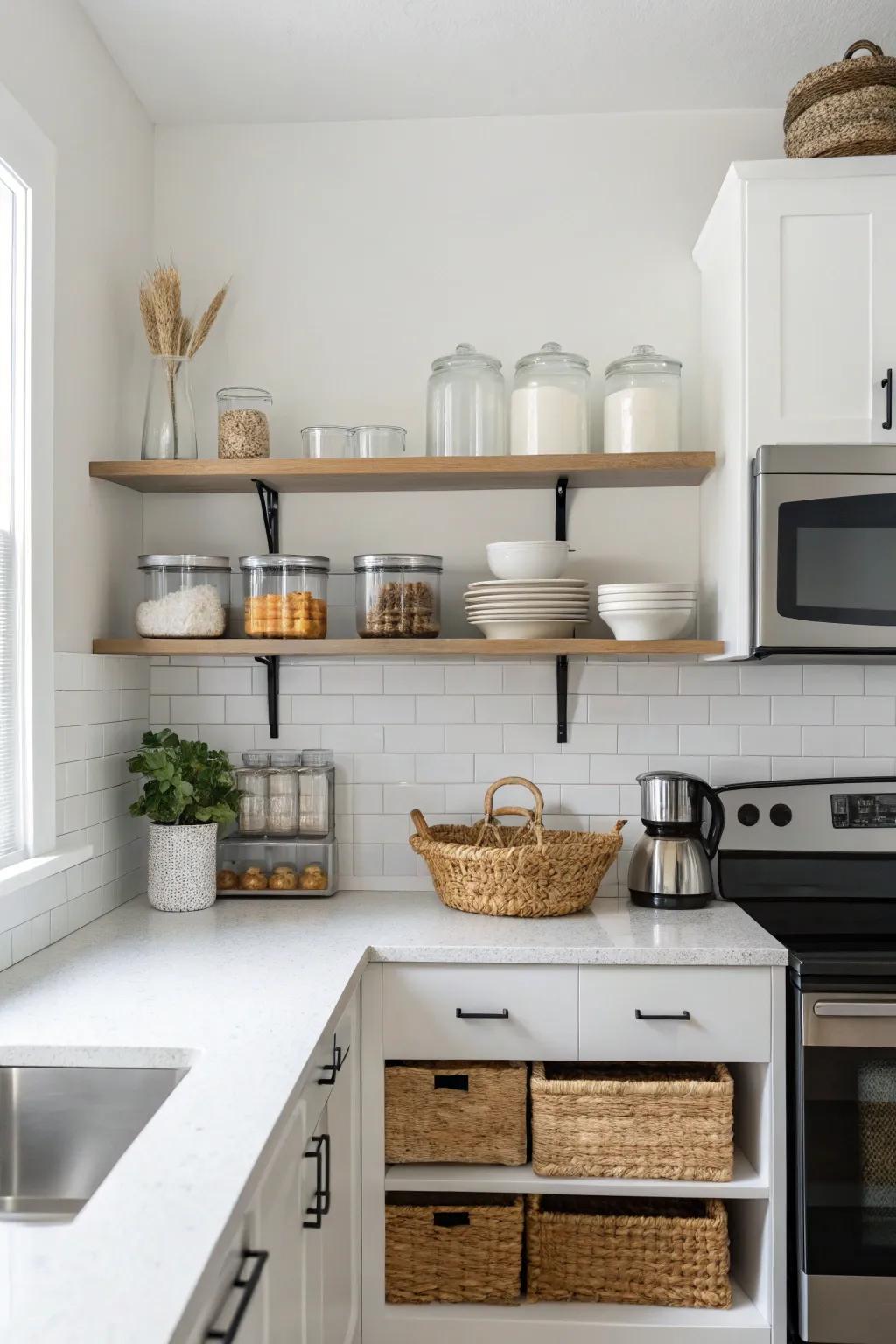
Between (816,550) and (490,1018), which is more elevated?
(816,550)

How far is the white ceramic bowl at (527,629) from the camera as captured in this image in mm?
2346

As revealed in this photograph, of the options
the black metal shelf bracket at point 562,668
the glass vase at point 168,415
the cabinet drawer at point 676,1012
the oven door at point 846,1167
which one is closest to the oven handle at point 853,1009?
the oven door at point 846,1167

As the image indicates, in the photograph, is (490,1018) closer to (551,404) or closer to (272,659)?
(272,659)

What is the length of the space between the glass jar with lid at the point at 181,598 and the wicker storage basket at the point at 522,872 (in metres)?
0.68

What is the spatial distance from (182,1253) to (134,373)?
2.15m

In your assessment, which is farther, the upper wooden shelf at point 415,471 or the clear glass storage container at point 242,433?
the clear glass storage container at point 242,433

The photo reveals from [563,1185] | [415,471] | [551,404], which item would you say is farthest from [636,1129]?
[551,404]

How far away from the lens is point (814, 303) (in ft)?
7.18

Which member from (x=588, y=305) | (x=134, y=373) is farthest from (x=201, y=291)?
(x=588, y=305)

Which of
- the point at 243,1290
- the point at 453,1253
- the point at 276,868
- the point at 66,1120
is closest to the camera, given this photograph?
the point at 243,1290

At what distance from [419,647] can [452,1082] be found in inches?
35.1

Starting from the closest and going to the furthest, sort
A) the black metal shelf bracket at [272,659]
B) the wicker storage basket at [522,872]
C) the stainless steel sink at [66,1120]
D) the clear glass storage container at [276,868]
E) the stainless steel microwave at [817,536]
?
1. the stainless steel sink at [66,1120]
2. the stainless steel microwave at [817,536]
3. the wicker storage basket at [522,872]
4. the clear glass storage container at [276,868]
5. the black metal shelf bracket at [272,659]

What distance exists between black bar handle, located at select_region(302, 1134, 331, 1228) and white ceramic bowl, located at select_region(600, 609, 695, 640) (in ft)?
4.01

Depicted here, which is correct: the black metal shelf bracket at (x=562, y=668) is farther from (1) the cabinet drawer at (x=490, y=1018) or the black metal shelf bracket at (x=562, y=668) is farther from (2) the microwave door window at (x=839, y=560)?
(1) the cabinet drawer at (x=490, y=1018)
